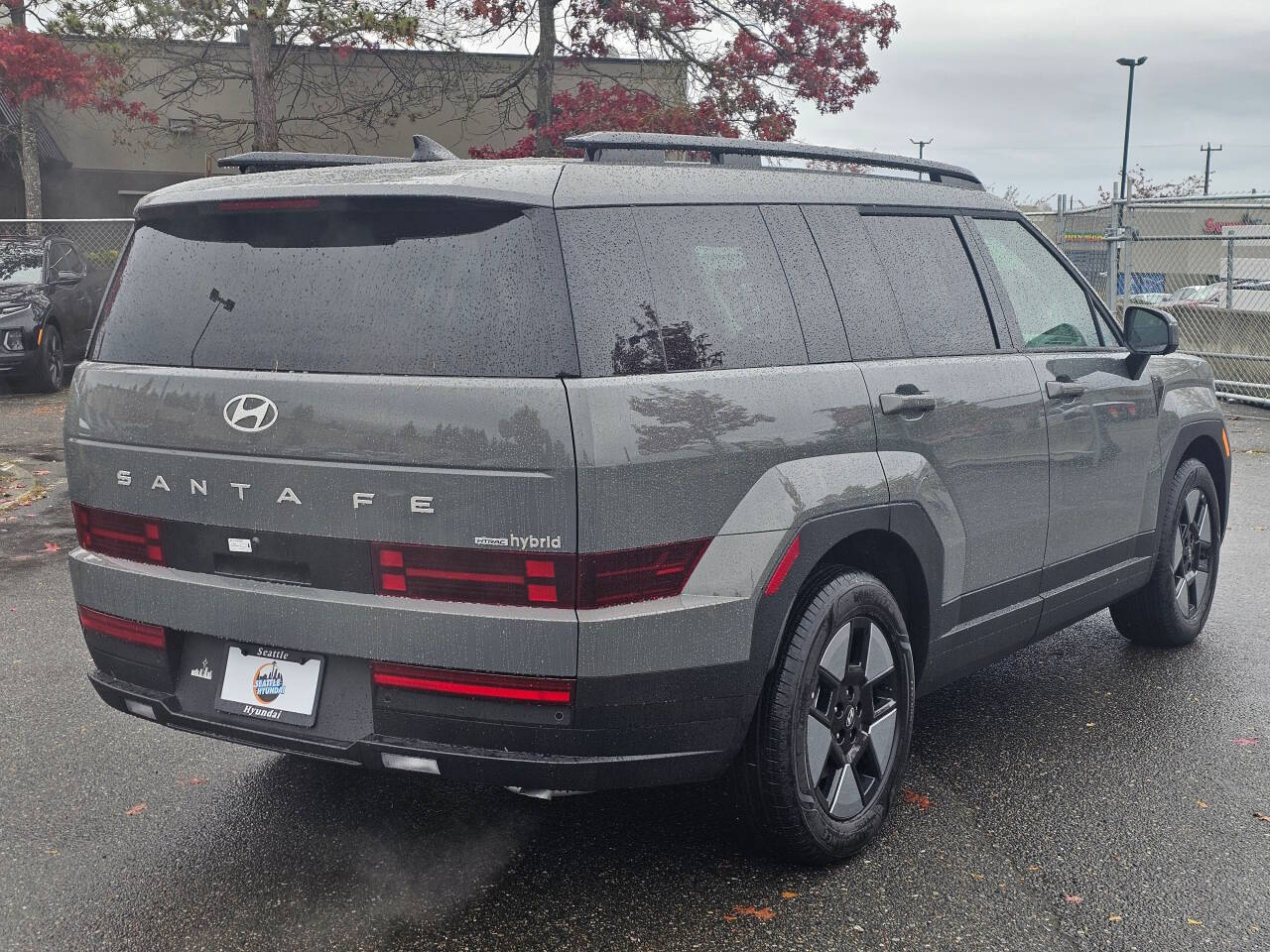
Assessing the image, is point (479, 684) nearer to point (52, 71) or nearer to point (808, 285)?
point (808, 285)

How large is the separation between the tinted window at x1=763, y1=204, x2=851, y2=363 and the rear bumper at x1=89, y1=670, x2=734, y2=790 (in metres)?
1.12

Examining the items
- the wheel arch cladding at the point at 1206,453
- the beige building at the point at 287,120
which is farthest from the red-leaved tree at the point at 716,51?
the wheel arch cladding at the point at 1206,453

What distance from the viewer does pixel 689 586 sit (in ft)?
10.6

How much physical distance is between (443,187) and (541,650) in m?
1.11

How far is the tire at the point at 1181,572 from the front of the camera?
569 cm

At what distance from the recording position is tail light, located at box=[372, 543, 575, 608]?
305 cm

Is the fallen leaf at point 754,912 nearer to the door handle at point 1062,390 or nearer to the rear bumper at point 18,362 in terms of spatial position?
the door handle at point 1062,390

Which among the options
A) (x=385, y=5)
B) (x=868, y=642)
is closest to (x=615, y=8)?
(x=385, y=5)

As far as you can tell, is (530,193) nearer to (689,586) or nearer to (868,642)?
(689,586)

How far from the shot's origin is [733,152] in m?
3.82

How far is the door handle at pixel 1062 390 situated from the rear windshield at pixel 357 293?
2.20 m

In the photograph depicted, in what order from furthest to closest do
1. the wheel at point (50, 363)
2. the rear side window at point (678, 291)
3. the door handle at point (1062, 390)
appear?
the wheel at point (50, 363) → the door handle at point (1062, 390) → the rear side window at point (678, 291)

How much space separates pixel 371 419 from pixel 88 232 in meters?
17.8

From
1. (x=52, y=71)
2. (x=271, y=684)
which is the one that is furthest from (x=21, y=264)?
(x=271, y=684)
